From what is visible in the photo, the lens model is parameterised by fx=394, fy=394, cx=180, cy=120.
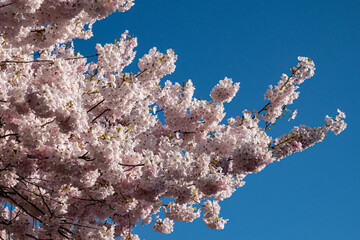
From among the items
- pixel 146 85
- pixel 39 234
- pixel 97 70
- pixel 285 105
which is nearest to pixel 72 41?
pixel 97 70

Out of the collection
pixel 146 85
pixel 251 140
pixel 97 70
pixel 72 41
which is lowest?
pixel 251 140

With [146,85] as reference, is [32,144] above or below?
below

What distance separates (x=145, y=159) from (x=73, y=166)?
1.48 m

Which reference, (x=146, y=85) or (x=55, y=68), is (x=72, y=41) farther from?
(x=55, y=68)

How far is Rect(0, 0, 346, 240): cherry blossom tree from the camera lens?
698 cm

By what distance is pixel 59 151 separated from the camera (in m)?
7.04

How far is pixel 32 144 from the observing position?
22.3ft

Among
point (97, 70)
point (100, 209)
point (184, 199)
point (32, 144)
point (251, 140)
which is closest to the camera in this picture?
point (32, 144)

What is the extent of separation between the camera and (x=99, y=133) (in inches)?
308

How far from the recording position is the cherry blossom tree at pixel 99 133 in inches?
275

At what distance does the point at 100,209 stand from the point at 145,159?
2.76 meters

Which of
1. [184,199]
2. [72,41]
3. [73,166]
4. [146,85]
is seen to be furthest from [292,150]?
[72,41]

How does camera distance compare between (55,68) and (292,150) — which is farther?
(292,150)

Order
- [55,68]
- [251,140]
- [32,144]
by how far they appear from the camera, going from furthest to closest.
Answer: [251,140], [55,68], [32,144]
